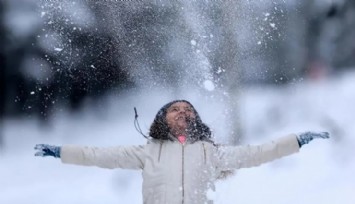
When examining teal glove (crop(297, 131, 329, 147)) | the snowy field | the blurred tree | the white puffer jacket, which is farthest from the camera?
the blurred tree

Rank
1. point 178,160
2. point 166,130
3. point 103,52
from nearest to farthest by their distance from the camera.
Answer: point 178,160 → point 166,130 → point 103,52

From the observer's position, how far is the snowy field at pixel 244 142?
3.74m

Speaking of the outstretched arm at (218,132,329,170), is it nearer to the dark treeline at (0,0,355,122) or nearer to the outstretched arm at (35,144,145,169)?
the outstretched arm at (35,144,145,169)

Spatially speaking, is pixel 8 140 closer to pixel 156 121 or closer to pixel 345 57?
pixel 156 121

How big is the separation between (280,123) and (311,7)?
966 millimetres

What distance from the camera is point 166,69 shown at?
4.62 metres

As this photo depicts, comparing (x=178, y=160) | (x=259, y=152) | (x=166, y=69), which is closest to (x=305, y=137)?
(x=259, y=152)

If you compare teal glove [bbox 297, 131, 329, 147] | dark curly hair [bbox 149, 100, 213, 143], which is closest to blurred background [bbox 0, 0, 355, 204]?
dark curly hair [bbox 149, 100, 213, 143]

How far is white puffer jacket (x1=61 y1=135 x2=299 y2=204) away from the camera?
7.71ft

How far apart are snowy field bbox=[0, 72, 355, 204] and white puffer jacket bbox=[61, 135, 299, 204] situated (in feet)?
3.33

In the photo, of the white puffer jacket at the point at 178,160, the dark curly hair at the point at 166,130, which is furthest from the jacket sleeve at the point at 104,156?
the dark curly hair at the point at 166,130

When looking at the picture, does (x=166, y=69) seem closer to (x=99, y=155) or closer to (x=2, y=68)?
(x=2, y=68)

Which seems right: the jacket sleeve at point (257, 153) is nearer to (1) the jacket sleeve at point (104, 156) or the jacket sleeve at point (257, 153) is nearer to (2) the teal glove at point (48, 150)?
(1) the jacket sleeve at point (104, 156)

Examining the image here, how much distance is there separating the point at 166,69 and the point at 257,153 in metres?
2.28
